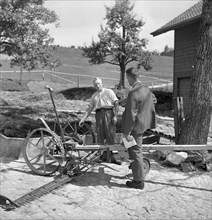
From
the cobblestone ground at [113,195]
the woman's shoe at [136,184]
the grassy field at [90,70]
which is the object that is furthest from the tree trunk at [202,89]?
the grassy field at [90,70]

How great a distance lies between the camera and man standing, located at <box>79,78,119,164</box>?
6582 mm

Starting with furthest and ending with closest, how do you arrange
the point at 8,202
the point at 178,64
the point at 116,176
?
the point at 178,64
the point at 116,176
the point at 8,202

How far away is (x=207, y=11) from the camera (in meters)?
7.16

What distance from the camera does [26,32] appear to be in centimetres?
1289

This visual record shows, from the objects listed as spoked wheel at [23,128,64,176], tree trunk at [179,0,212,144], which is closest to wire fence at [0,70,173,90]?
tree trunk at [179,0,212,144]

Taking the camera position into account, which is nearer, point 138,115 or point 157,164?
point 138,115

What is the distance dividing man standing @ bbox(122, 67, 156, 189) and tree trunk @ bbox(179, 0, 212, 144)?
2031 millimetres

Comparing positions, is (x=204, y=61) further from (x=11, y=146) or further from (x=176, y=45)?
(x=176, y=45)

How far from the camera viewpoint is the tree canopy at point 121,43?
2531 centimetres

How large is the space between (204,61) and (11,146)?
4.18 meters

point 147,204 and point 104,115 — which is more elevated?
point 104,115

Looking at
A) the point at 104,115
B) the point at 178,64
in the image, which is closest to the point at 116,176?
the point at 104,115

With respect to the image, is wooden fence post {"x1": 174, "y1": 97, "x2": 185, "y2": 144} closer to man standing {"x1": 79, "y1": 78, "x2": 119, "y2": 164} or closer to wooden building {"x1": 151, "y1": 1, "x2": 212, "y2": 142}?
man standing {"x1": 79, "y1": 78, "x2": 119, "y2": 164}

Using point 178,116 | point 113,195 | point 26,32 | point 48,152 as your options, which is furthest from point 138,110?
point 26,32
